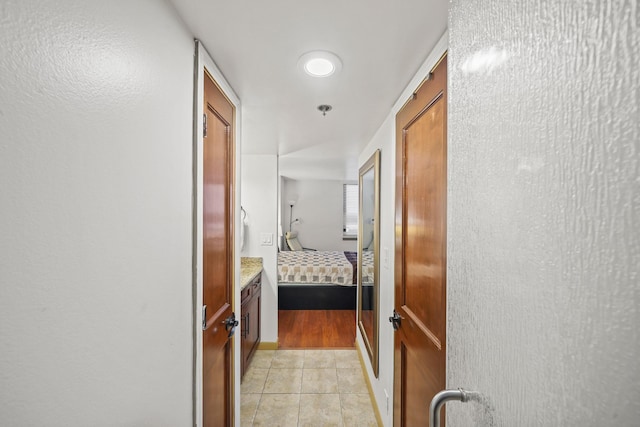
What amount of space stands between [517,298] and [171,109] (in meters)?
1.06

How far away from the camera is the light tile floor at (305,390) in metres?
2.12

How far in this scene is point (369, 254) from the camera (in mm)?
2789

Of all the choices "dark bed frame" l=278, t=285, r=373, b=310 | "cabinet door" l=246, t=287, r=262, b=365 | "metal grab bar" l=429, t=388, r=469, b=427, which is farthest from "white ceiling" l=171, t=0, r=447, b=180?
"dark bed frame" l=278, t=285, r=373, b=310

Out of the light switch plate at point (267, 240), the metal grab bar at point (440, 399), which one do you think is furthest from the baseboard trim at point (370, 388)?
the metal grab bar at point (440, 399)

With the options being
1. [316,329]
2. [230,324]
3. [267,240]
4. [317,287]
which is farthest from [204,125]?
[317,287]

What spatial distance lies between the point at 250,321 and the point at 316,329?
4.31 feet

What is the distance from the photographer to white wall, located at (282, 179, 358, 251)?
716 centimetres

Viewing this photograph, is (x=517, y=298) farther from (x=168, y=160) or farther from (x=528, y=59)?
(x=168, y=160)

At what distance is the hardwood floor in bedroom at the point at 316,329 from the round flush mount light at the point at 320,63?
2.97m

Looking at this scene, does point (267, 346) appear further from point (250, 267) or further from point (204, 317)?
→ point (204, 317)

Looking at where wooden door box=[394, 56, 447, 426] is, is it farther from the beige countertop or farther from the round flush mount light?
the beige countertop

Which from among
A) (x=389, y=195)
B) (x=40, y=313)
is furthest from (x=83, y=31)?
(x=389, y=195)

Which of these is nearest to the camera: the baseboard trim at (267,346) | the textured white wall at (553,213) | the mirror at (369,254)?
the textured white wall at (553,213)

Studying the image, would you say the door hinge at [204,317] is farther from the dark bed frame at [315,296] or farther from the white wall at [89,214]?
the dark bed frame at [315,296]
